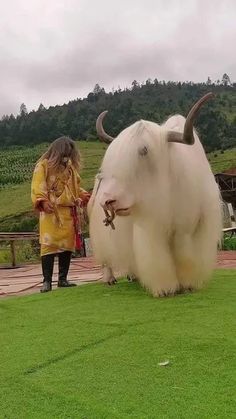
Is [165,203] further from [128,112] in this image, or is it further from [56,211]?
[128,112]

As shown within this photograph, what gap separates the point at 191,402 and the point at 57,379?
2.24ft

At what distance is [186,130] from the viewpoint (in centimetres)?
450

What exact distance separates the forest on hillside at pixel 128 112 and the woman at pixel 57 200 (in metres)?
57.5

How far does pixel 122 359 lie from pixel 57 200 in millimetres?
3196

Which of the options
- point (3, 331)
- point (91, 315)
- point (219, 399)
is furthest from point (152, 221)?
point (219, 399)

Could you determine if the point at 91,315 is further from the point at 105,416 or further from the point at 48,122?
the point at 48,122

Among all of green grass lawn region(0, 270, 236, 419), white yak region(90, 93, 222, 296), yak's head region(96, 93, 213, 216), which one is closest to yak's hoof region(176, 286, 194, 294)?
white yak region(90, 93, 222, 296)

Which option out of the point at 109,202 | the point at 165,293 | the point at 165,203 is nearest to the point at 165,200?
the point at 165,203

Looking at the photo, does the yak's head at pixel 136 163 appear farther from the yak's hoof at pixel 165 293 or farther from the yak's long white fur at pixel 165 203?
the yak's hoof at pixel 165 293

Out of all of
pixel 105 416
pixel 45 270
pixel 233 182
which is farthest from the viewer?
pixel 233 182

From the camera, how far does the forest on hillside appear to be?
2623 inches

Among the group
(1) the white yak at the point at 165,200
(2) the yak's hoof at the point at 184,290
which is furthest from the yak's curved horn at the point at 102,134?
(2) the yak's hoof at the point at 184,290

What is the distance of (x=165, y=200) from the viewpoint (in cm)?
445

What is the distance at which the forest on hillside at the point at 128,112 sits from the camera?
66.6 m
